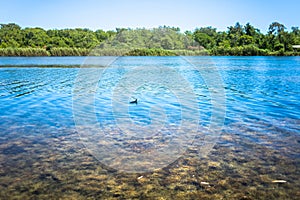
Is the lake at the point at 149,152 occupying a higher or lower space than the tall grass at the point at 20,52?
lower

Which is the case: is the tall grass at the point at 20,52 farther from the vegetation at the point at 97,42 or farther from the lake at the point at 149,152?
the lake at the point at 149,152

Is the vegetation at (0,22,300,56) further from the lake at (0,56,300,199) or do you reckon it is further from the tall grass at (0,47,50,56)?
the lake at (0,56,300,199)

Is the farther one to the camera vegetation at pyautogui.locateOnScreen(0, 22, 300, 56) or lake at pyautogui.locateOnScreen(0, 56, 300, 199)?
vegetation at pyautogui.locateOnScreen(0, 22, 300, 56)

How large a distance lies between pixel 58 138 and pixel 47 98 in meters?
10.6

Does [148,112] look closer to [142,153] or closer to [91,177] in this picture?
[142,153]

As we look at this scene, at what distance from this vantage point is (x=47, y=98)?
20906 millimetres

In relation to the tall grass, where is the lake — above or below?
below

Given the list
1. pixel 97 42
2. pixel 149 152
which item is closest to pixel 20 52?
pixel 97 42

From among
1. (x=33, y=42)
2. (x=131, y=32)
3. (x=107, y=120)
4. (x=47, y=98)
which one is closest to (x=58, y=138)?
(x=107, y=120)

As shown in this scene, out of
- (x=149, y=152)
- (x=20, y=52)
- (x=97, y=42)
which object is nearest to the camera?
(x=149, y=152)

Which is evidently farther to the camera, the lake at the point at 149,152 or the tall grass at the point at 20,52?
the tall grass at the point at 20,52

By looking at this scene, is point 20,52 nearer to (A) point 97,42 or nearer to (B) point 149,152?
(A) point 97,42

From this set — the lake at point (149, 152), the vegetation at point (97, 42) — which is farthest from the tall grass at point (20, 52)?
the lake at point (149, 152)

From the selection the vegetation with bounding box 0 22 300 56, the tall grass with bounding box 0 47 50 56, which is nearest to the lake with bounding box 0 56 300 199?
the vegetation with bounding box 0 22 300 56
